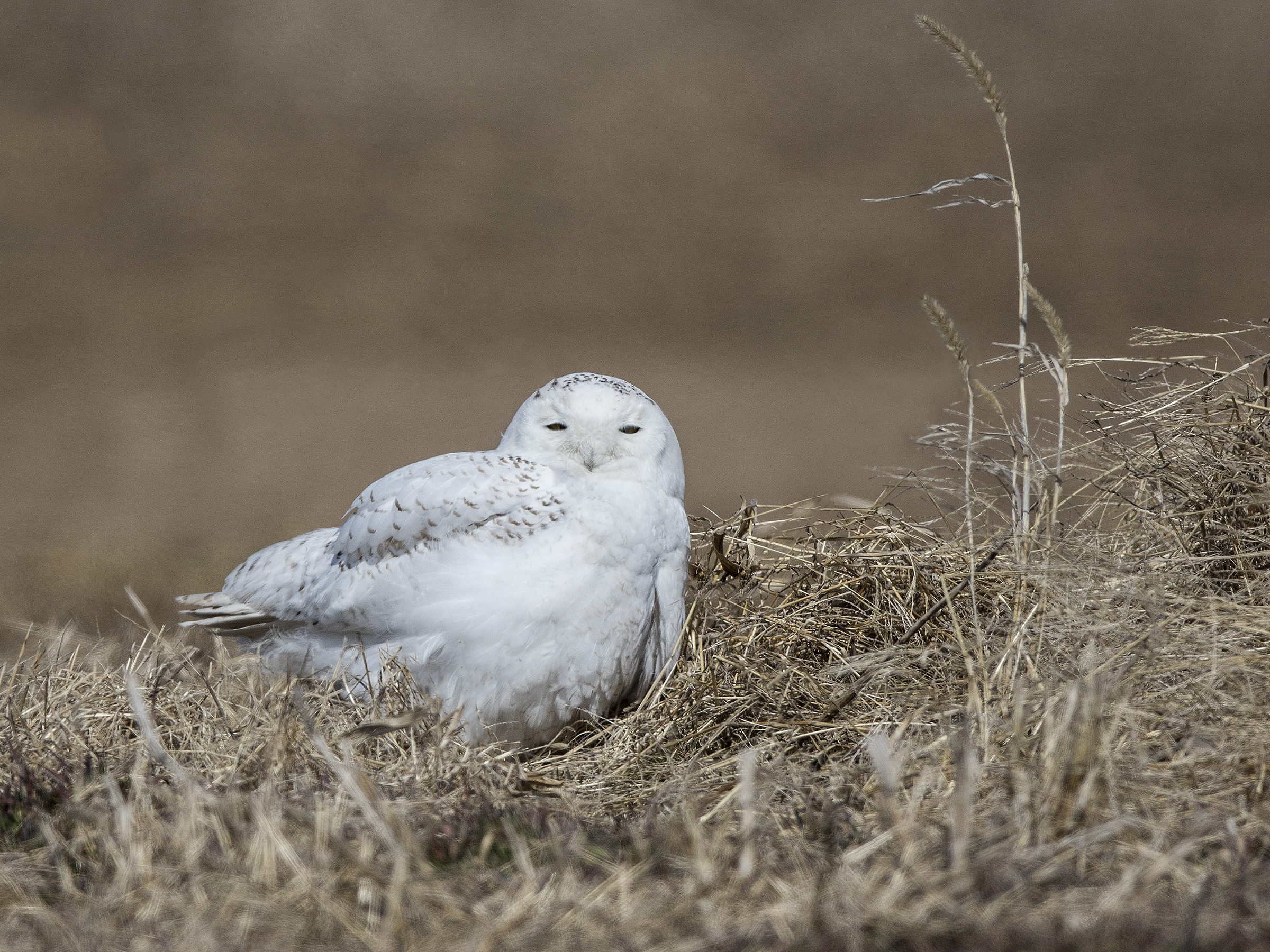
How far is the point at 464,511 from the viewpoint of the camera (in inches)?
86.5

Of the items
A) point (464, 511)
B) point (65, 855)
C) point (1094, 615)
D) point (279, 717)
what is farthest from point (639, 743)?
point (65, 855)

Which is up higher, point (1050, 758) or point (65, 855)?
point (1050, 758)

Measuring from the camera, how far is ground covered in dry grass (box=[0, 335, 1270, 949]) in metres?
1.20

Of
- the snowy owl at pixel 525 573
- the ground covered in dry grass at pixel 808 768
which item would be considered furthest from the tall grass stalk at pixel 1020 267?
the snowy owl at pixel 525 573

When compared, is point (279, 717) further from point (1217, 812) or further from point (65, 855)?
point (1217, 812)

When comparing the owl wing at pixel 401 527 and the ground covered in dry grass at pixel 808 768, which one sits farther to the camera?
the owl wing at pixel 401 527

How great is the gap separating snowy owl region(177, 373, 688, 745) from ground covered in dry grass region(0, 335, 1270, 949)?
124 millimetres

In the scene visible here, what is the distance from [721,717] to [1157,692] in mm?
868

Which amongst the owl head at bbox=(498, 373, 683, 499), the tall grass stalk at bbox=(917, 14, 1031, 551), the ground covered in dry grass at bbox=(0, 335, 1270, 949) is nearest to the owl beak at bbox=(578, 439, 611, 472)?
the owl head at bbox=(498, 373, 683, 499)

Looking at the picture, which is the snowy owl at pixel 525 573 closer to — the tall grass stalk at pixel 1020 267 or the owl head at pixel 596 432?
the owl head at pixel 596 432

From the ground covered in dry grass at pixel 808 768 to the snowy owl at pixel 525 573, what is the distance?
0.12 metres

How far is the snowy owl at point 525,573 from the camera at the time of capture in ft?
6.93

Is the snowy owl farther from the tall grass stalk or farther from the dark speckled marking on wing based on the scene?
the tall grass stalk

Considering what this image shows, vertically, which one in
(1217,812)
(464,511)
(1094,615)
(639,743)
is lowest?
(639,743)
